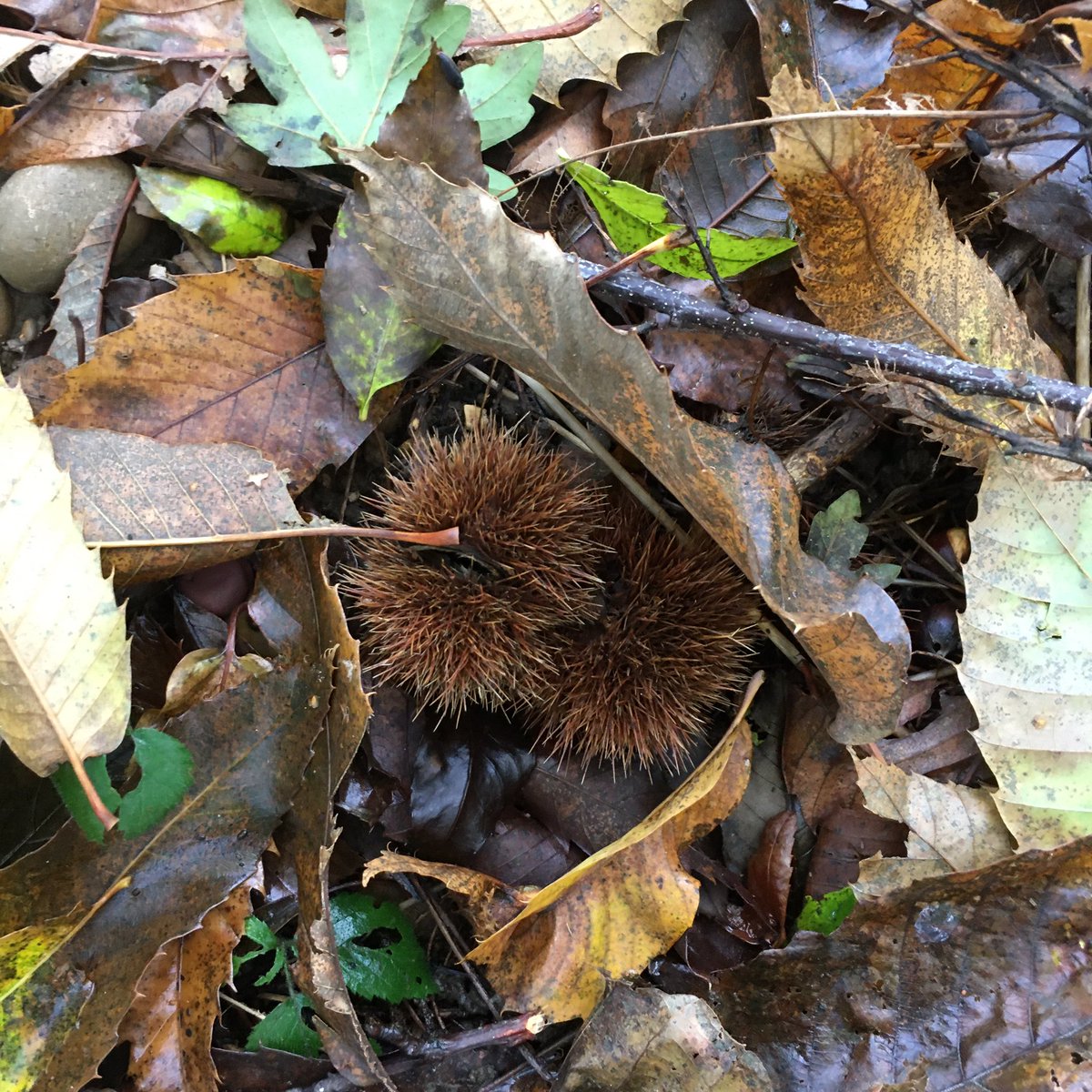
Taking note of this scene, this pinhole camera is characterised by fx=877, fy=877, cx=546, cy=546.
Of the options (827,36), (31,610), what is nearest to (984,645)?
(827,36)

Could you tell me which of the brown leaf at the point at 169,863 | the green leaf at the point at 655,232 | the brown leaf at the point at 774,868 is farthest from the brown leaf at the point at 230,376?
the brown leaf at the point at 774,868

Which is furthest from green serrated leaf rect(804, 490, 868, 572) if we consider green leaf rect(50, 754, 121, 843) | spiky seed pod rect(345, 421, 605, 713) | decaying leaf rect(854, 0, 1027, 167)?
green leaf rect(50, 754, 121, 843)

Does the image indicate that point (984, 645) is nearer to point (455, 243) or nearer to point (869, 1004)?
point (869, 1004)

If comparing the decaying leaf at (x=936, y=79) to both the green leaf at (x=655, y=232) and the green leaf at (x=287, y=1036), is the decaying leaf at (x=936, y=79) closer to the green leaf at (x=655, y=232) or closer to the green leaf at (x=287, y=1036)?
the green leaf at (x=655, y=232)

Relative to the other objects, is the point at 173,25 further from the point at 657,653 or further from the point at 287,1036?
the point at 287,1036

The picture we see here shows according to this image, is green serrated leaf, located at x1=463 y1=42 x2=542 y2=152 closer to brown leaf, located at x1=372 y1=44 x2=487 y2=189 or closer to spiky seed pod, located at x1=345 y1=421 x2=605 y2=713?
brown leaf, located at x1=372 y1=44 x2=487 y2=189
